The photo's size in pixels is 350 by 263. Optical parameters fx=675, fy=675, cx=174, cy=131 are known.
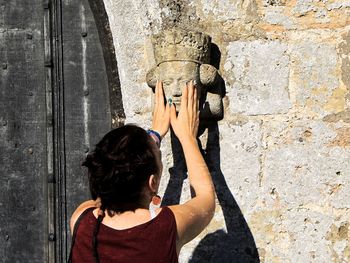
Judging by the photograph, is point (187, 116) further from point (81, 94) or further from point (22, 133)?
point (22, 133)

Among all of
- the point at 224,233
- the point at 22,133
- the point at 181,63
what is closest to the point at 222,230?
the point at 224,233

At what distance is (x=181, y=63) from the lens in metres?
1.98

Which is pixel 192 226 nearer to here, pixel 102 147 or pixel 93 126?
pixel 102 147

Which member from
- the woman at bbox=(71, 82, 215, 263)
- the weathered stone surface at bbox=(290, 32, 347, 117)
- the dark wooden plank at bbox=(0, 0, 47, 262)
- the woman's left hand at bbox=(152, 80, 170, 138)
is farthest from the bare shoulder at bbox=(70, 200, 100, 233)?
the dark wooden plank at bbox=(0, 0, 47, 262)

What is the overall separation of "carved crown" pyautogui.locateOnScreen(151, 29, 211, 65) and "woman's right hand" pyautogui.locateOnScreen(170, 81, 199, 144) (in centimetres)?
9

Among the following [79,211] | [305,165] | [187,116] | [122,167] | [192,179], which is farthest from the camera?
[305,165]

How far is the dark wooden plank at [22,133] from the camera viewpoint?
→ 2545 mm

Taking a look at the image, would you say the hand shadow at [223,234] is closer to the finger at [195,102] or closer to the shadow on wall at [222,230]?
the shadow on wall at [222,230]

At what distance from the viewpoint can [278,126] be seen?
6.86 ft

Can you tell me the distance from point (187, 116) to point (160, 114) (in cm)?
9

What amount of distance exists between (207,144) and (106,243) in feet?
2.31

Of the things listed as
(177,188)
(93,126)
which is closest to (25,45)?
(93,126)

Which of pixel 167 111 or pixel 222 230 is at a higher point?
pixel 167 111

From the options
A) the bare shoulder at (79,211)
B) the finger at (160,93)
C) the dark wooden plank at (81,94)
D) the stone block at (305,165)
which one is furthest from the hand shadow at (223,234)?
the bare shoulder at (79,211)
